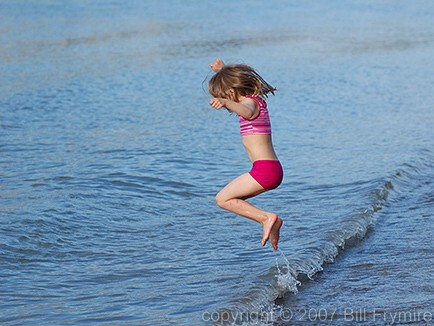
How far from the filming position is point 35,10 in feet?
103

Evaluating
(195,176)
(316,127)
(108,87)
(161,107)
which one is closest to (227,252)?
(195,176)

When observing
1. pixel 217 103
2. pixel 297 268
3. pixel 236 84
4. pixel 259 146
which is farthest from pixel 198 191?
pixel 217 103

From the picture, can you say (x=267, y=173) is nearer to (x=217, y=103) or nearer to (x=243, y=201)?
(x=243, y=201)

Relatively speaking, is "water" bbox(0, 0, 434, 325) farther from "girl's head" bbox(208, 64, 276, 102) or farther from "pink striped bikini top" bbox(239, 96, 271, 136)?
"girl's head" bbox(208, 64, 276, 102)

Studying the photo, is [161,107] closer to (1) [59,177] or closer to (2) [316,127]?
(2) [316,127]

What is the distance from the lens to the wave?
5.52 m

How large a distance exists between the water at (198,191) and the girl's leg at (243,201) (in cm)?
47

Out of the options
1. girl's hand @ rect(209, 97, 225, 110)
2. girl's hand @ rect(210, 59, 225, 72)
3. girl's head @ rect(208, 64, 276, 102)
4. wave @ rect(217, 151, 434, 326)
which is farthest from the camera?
girl's hand @ rect(210, 59, 225, 72)

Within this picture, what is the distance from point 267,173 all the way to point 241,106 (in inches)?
19.9

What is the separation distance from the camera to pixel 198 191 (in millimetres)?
9258

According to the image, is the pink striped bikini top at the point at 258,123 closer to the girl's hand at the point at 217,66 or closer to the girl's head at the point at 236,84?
the girl's head at the point at 236,84

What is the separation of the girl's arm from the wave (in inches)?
48.7

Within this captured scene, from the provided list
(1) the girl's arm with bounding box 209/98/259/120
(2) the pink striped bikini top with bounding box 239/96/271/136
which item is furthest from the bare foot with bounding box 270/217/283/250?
(1) the girl's arm with bounding box 209/98/259/120

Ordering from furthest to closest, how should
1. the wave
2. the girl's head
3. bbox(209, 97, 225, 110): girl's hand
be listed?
the girl's head → the wave → bbox(209, 97, 225, 110): girl's hand
